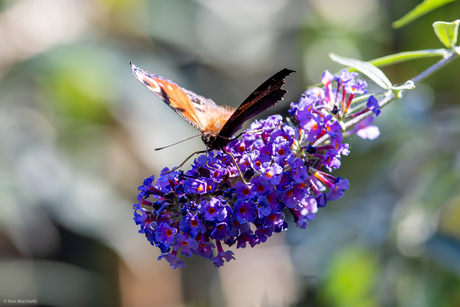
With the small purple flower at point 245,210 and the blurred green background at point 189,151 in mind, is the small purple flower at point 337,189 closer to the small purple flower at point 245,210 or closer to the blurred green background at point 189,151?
the small purple flower at point 245,210

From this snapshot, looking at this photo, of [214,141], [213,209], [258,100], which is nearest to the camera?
[213,209]

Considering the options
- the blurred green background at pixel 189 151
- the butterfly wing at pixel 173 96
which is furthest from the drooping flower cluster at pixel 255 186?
the blurred green background at pixel 189 151

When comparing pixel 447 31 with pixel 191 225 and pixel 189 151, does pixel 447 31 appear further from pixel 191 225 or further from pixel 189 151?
pixel 189 151

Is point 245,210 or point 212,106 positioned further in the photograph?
point 212,106

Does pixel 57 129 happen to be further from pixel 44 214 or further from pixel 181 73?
pixel 181 73

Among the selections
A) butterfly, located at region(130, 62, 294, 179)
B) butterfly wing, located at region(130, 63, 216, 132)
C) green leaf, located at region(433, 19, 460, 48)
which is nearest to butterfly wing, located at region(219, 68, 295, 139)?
butterfly, located at region(130, 62, 294, 179)

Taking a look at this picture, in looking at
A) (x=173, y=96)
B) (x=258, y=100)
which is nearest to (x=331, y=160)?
(x=258, y=100)

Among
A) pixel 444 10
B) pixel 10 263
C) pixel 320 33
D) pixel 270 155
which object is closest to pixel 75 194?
pixel 10 263
